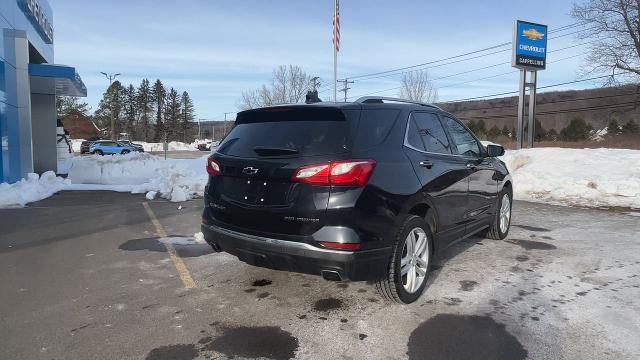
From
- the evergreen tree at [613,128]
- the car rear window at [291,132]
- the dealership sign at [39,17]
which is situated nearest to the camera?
the car rear window at [291,132]

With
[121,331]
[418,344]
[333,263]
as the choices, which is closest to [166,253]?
[121,331]

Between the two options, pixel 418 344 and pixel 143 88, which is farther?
pixel 143 88

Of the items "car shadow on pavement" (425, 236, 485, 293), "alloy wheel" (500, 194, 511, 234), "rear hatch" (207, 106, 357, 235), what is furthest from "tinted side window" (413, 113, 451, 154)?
"alloy wheel" (500, 194, 511, 234)

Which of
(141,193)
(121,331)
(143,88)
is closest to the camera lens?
(121,331)

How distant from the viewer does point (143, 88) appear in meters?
97.1

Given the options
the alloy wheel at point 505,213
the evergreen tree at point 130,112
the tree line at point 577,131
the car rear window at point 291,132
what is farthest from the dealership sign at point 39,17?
the evergreen tree at point 130,112

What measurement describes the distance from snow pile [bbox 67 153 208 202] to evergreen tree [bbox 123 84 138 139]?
86511mm

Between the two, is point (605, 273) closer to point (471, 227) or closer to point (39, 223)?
point (471, 227)

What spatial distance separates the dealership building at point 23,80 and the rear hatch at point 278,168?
1207 cm

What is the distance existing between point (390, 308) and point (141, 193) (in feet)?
31.5

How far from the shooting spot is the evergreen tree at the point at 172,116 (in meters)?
97.9

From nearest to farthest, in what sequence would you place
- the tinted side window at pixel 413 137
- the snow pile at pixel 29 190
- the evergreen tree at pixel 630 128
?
the tinted side window at pixel 413 137, the snow pile at pixel 29 190, the evergreen tree at pixel 630 128

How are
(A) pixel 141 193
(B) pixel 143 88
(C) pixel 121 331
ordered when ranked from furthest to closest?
(B) pixel 143 88 → (A) pixel 141 193 → (C) pixel 121 331

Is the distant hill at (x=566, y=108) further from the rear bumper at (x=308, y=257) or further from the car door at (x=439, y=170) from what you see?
the rear bumper at (x=308, y=257)
